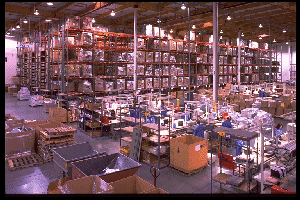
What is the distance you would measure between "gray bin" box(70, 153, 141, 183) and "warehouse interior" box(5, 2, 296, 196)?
2cm

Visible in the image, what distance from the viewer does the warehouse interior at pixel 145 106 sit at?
18.0 ft

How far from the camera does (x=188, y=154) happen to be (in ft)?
22.7

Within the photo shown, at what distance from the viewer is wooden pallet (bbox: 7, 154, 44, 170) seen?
725 centimetres

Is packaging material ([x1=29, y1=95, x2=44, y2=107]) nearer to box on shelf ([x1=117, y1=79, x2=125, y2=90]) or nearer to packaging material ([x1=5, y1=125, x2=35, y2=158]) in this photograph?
box on shelf ([x1=117, y1=79, x2=125, y2=90])

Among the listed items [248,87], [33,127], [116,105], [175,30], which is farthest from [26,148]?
[175,30]

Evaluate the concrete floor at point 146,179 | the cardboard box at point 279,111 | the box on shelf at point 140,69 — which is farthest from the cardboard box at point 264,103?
the concrete floor at point 146,179

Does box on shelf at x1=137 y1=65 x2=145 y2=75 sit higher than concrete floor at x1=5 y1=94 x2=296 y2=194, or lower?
higher

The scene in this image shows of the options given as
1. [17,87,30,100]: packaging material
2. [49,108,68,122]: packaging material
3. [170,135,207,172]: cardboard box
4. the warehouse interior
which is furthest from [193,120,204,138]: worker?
[17,87,30,100]: packaging material

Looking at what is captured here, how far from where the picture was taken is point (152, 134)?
8414 mm

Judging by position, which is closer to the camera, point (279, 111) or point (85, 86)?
point (85, 86)

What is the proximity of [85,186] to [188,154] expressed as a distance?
11.9 feet

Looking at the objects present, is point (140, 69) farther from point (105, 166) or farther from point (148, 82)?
point (105, 166)

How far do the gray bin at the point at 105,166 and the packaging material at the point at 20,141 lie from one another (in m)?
3.64

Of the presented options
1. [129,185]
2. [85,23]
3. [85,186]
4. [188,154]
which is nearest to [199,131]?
[188,154]
